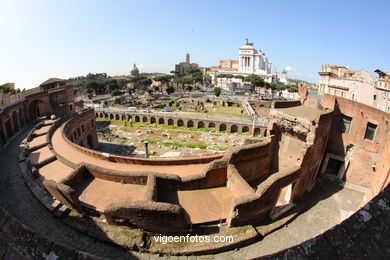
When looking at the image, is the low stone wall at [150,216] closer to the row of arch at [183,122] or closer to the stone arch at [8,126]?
the stone arch at [8,126]

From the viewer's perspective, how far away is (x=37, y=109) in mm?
33031

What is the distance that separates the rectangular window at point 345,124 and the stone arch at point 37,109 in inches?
1534

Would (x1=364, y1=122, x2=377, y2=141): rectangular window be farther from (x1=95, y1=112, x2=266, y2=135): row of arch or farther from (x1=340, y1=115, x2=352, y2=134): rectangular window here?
(x1=95, y1=112, x2=266, y2=135): row of arch

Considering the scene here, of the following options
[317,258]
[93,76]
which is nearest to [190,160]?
[317,258]

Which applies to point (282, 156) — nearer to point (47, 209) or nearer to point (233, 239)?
point (233, 239)

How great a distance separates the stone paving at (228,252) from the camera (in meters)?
9.34

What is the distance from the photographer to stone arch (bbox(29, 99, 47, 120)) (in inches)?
1241

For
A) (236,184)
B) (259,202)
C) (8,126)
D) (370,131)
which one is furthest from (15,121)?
(370,131)

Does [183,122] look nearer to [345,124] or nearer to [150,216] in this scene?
[345,124]

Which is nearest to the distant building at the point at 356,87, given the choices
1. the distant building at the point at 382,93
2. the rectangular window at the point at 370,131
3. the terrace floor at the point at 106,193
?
the distant building at the point at 382,93

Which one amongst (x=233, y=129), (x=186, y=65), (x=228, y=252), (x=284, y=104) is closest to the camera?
(x=228, y=252)

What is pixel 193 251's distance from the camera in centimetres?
896

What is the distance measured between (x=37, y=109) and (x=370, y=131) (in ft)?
137

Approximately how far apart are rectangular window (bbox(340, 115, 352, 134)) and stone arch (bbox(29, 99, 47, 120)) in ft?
128
